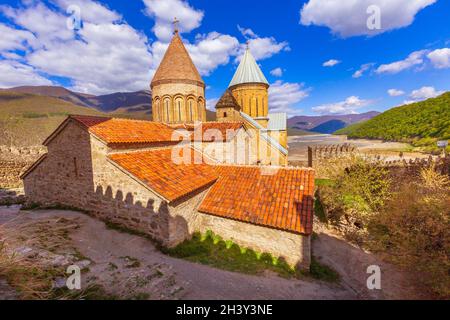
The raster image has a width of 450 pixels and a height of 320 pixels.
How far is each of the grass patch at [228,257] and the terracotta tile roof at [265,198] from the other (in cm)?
114

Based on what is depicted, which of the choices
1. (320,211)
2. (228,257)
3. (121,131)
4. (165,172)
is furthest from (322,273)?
(121,131)

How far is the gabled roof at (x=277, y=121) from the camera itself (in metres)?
23.0

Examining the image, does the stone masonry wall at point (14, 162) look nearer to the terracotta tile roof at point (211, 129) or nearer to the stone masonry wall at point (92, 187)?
the stone masonry wall at point (92, 187)

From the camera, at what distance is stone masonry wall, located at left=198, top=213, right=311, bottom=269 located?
6443 mm

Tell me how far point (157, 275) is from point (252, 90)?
2138cm

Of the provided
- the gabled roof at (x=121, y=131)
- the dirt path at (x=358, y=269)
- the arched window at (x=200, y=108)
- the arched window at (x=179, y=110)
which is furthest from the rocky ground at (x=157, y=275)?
the arched window at (x=200, y=108)

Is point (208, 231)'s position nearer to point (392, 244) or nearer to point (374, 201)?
point (392, 244)

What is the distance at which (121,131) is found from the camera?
860 cm

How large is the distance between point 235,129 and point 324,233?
755 centimetres

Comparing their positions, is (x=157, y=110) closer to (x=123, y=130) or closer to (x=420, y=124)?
(x=123, y=130)

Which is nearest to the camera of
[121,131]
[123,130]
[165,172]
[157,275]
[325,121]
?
[157,275]

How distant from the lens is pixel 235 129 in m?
12.4

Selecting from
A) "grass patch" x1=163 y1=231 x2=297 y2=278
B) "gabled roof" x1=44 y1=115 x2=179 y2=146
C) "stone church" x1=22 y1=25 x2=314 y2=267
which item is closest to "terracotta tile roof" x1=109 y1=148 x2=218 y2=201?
"stone church" x1=22 y1=25 x2=314 y2=267
